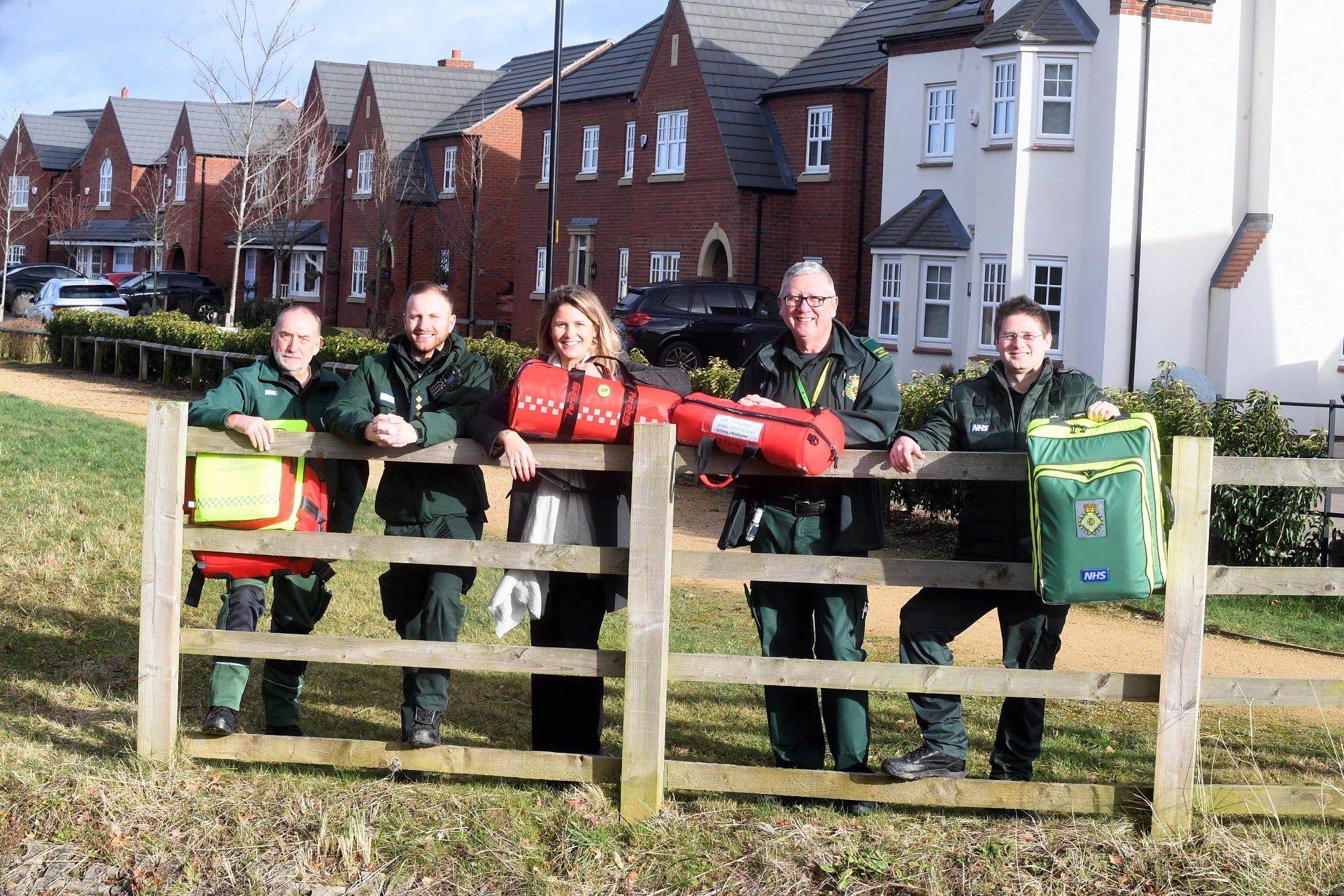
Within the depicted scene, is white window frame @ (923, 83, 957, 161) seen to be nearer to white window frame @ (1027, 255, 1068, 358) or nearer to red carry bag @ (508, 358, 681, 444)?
white window frame @ (1027, 255, 1068, 358)

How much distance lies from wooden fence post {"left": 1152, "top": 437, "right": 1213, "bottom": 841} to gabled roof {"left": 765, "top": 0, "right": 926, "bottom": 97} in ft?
89.0

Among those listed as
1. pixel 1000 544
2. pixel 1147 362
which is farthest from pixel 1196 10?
pixel 1000 544

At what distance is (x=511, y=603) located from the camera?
17.3ft

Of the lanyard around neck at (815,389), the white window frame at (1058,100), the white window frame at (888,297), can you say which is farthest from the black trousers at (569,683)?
the white window frame at (888,297)

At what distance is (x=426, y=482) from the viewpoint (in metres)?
5.44

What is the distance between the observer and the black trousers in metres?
5.46

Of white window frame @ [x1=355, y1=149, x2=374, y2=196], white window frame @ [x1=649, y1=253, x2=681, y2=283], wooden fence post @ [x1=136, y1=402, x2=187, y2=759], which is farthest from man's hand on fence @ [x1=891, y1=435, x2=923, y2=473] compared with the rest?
white window frame @ [x1=355, y1=149, x2=374, y2=196]

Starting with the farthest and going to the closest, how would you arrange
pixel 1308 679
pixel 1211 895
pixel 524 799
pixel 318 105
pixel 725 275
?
pixel 318 105, pixel 725 275, pixel 524 799, pixel 1308 679, pixel 1211 895

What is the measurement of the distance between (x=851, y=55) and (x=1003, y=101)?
7414 mm

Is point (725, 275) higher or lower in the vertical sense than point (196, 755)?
higher

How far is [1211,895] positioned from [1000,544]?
1.37 metres

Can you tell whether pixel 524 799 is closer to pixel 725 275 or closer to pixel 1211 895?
pixel 1211 895

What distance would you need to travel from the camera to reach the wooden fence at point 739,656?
16.0 ft

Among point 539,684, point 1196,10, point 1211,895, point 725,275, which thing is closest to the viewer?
point 1211,895
